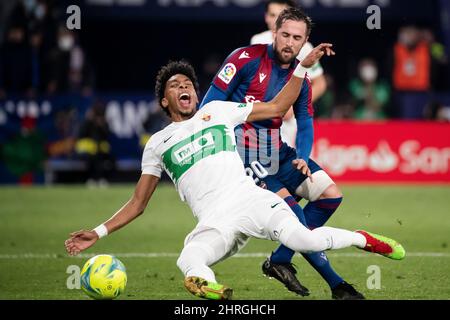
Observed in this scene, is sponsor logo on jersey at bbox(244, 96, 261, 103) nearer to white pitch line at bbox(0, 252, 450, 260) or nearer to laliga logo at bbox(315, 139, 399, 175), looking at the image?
white pitch line at bbox(0, 252, 450, 260)

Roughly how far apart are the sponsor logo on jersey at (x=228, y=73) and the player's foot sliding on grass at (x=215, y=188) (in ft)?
1.44

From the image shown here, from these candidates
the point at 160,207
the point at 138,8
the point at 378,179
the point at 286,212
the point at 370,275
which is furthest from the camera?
the point at 138,8

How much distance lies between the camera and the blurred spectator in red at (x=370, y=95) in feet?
69.8

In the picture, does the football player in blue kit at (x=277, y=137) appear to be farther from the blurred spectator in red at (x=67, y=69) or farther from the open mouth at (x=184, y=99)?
the blurred spectator in red at (x=67, y=69)

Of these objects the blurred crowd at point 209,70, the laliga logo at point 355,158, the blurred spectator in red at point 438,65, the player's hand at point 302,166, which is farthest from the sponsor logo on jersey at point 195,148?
the blurred spectator in red at point 438,65

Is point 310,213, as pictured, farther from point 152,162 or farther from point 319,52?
point 319,52

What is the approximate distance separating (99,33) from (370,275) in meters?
15.0

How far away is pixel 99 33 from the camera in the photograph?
75.9 feet

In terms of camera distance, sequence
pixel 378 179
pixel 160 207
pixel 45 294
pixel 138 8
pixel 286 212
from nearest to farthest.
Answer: pixel 286 212 < pixel 45 294 < pixel 160 207 < pixel 378 179 < pixel 138 8

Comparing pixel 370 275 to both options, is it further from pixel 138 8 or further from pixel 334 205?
pixel 138 8

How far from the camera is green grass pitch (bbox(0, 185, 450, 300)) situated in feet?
27.9

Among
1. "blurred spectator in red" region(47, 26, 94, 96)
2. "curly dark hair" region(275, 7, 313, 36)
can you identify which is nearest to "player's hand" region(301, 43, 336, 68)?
"curly dark hair" region(275, 7, 313, 36)

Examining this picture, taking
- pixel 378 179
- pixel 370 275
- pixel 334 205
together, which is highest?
pixel 334 205
